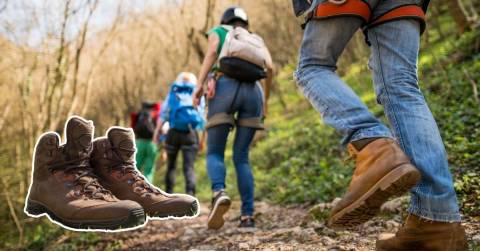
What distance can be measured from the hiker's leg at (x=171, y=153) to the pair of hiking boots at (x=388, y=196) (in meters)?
4.97

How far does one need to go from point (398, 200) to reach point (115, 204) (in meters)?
3.06

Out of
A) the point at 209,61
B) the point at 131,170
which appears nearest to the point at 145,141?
the point at 209,61

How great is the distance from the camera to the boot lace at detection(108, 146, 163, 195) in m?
1.87

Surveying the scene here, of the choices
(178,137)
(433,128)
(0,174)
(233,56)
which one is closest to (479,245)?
(433,128)

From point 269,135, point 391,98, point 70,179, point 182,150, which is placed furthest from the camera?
point 269,135

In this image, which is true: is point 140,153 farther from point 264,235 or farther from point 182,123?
point 264,235

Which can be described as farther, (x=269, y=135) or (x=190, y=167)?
(x=269, y=135)

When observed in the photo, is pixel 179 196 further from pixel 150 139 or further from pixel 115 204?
pixel 150 139

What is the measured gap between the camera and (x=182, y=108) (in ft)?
21.2

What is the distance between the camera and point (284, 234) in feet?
11.9

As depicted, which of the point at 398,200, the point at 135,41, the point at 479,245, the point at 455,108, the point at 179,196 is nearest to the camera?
the point at 179,196

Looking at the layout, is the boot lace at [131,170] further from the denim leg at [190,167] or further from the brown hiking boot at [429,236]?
the denim leg at [190,167]

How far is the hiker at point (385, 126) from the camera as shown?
6.74 ft

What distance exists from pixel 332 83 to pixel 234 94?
2.09 meters
